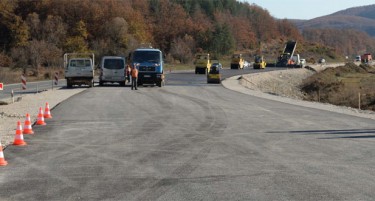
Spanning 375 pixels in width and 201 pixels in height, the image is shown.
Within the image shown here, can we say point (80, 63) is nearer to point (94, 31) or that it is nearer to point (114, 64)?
point (114, 64)

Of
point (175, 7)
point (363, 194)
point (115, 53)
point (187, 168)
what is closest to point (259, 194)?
point (363, 194)

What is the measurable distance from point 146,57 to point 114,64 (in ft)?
8.65

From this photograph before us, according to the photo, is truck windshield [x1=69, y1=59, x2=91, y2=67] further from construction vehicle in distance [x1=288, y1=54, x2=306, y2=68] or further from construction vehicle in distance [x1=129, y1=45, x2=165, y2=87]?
construction vehicle in distance [x1=288, y1=54, x2=306, y2=68]

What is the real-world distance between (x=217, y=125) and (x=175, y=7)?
6016 inches

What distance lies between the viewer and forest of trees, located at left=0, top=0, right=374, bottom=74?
9144 cm

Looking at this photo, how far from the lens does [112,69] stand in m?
41.2

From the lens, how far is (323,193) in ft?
27.9

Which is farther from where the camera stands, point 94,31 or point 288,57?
point 94,31

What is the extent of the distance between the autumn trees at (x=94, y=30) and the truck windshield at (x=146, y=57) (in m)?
43.8

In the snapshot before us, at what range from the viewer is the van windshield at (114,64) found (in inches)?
1618

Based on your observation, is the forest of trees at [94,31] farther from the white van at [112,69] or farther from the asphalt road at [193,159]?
the asphalt road at [193,159]

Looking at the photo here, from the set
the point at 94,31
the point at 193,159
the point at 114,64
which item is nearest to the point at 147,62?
the point at 114,64

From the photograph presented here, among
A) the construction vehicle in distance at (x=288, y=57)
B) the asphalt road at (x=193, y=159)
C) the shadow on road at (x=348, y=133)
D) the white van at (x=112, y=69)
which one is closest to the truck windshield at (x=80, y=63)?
the white van at (x=112, y=69)

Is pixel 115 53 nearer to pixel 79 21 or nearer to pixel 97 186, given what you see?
pixel 79 21
